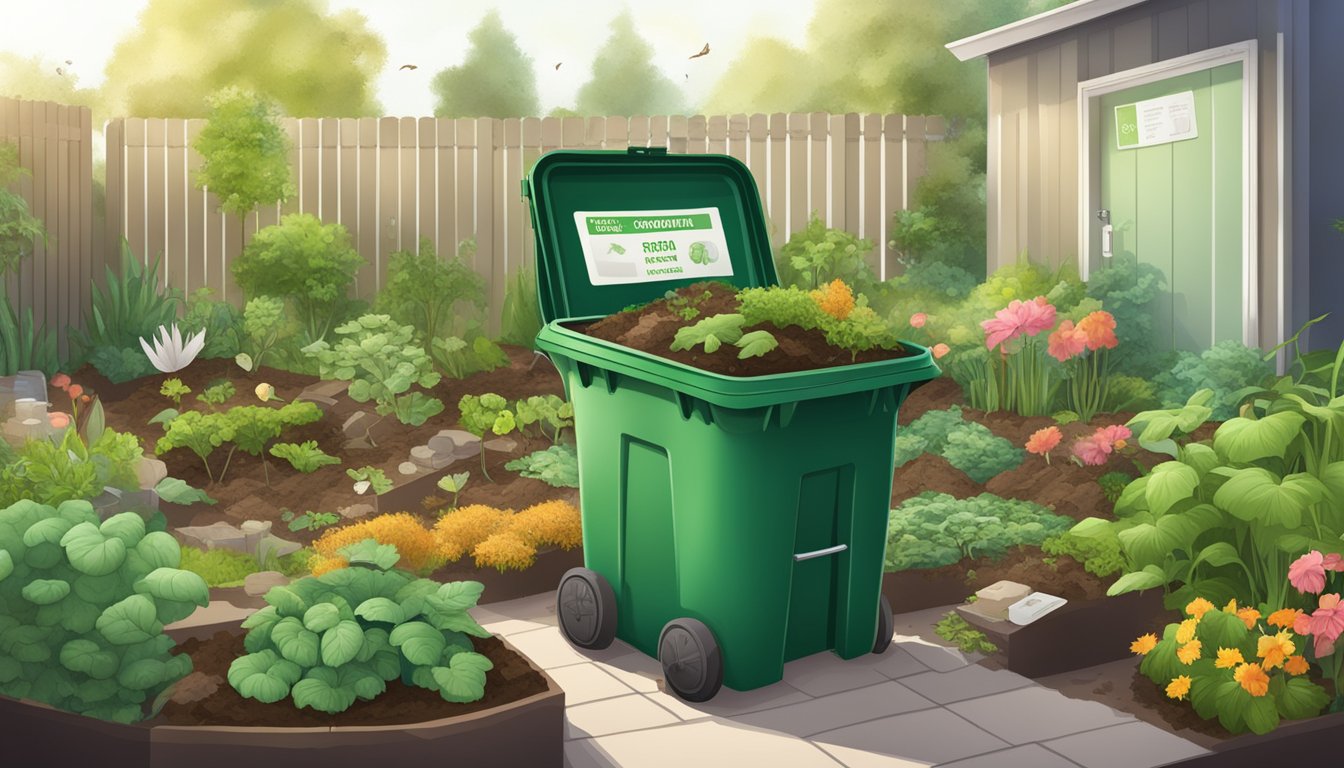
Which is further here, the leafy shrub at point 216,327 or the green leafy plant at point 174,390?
the leafy shrub at point 216,327

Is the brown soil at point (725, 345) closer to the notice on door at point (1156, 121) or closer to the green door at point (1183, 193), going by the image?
the green door at point (1183, 193)

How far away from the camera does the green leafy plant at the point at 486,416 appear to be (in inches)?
230

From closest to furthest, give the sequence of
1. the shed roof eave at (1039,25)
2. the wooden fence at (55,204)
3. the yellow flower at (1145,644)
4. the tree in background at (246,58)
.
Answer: the yellow flower at (1145,644) → the shed roof eave at (1039,25) → the wooden fence at (55,204) → the tree in background at (246,58)

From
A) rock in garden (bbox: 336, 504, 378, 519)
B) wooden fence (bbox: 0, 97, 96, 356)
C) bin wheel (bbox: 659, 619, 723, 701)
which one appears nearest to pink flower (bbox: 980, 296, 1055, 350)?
bin wheel (bbox: 659, 619, 723, 701)

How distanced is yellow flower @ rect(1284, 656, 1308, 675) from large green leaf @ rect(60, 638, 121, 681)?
2931mm

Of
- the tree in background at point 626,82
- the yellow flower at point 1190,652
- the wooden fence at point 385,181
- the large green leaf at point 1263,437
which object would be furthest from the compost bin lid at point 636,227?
Result: the tree in background at point 626,82

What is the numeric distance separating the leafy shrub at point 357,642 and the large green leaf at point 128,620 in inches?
8.6

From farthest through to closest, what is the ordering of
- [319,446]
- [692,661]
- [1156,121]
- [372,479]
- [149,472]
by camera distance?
[1156,121] < [319,446] < [372,479] < [149,472] < [692,661]

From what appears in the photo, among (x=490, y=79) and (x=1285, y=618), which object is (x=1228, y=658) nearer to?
(x=1285, y=618)

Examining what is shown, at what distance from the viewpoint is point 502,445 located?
589 centimetres

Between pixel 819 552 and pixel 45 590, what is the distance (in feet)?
6.76

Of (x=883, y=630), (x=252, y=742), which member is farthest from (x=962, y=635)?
(x=252, y=742)

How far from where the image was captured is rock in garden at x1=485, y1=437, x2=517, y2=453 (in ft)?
19.2

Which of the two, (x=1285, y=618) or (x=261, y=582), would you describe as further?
(x=261, y=582)
